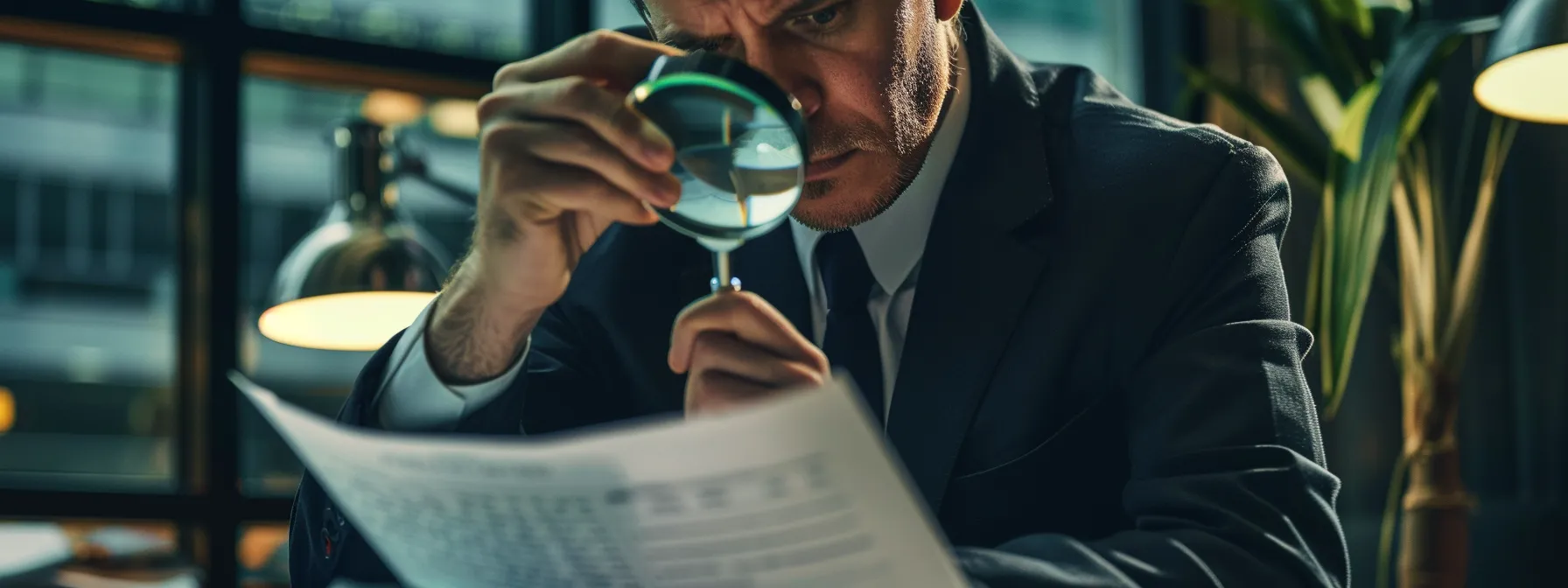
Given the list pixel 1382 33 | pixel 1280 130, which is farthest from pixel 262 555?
pixel 1382 33

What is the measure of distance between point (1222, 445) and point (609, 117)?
0.59m

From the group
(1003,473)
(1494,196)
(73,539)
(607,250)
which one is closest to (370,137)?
(607,250)

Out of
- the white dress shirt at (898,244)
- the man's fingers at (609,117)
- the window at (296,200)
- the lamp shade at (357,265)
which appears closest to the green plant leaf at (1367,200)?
the white dress shirt at (898,244)

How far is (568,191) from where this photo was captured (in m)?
1.07

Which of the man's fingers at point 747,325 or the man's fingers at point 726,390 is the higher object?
the man's fingers at point 747,325

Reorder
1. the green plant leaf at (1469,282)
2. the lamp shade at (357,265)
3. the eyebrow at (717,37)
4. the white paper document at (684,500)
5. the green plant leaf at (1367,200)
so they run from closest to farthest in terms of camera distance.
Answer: the white paper document at (684,500) < the eyebrow at (717,37) < the lamp shade at (357,265) < the green plant leaf at (1367,200) < the green plant leaf at (1469,282)

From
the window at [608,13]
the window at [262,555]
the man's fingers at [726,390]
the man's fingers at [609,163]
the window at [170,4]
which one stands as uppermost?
the man's fingers at [609,163]

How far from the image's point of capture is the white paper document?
68 cm

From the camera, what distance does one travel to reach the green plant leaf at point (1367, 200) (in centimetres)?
246

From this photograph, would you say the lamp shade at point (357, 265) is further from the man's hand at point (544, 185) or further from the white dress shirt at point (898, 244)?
the man's hand at point (544, 185)

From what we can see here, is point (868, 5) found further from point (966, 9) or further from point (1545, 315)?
point (1545, 315)

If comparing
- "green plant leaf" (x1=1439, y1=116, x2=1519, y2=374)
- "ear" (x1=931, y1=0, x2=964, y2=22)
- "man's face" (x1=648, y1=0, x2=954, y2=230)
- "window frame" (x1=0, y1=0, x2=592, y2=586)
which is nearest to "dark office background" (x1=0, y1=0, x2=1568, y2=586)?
"window frame" (x1=0, y1=0, x2=592, y2=586)

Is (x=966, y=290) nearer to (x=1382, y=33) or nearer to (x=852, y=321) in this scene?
(x=852, y=321)

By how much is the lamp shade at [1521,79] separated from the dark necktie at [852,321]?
1.28 metres
